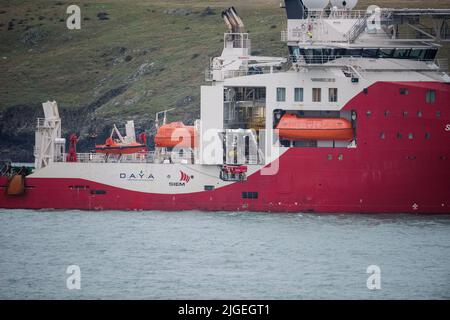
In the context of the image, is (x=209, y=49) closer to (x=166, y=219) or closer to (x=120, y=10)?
(x=120, y=10)

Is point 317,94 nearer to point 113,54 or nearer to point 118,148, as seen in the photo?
point 118,148

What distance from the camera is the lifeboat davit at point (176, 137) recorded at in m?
58.2

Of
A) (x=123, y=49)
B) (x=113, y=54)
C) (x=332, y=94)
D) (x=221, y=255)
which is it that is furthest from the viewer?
(x=113, y=54)

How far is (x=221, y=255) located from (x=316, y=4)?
1542 centimetres

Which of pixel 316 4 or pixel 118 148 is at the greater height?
pixel 316 4

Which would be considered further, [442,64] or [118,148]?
[118,148]

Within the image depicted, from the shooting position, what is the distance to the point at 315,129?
5553 centimetres

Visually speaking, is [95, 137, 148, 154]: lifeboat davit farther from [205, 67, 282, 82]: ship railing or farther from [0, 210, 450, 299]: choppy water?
[205, 67, 282, 82]: ship railing

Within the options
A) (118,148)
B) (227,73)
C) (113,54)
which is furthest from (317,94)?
(113,54)

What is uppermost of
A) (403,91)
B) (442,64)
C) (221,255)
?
(442,64)

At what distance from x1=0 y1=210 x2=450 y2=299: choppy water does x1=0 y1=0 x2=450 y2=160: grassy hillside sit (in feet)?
117

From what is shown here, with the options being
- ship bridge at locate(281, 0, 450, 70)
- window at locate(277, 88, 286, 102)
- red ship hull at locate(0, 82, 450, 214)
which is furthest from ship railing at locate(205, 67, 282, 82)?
red ship hull at locate(0, 82, 450, 214)

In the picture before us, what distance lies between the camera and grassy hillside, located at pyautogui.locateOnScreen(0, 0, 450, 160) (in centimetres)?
9331

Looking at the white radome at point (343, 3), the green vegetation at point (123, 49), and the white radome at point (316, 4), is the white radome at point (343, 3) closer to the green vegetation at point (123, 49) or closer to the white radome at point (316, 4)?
the white radome at point (316, 4)
